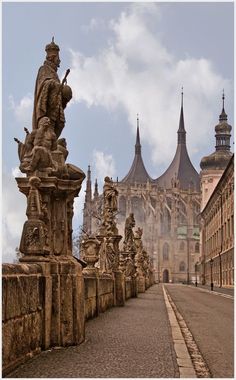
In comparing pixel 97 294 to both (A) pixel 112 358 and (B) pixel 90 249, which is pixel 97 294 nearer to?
(B) pixel 90 249

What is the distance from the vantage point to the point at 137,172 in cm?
15338

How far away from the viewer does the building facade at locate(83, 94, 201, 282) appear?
428 ft

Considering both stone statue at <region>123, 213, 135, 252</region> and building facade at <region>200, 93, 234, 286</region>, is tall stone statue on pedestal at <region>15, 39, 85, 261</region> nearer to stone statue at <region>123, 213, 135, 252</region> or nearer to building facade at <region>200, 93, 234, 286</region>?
stone statue at <region>123, 213, 135, 252</region>

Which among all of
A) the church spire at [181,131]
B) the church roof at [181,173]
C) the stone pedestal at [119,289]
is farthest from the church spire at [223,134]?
the stone pedestal at [119,289]

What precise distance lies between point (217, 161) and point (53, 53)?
9972cm

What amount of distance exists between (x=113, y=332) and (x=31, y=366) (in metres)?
4.51

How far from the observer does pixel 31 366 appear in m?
7.22

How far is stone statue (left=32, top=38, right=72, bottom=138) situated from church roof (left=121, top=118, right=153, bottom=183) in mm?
133477

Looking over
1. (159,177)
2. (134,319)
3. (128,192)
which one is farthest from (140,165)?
(134,319)

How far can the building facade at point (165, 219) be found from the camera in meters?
130

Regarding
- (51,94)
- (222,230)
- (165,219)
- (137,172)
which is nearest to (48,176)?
(51,94)

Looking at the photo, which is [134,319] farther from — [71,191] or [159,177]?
[159,177]

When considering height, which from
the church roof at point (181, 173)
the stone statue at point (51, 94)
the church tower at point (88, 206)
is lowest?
the stone statue at point (51, 94)

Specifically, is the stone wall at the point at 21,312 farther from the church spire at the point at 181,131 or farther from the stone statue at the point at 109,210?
the church spire at the point at 181,131
